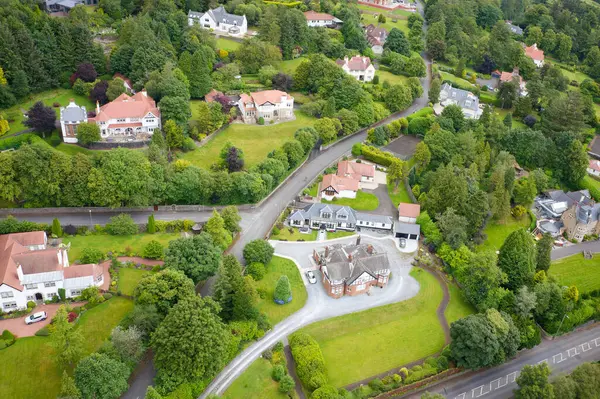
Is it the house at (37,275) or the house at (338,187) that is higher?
the house at (37,275)

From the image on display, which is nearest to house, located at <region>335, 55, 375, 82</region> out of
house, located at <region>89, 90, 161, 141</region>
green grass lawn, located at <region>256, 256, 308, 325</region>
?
house, located at <region>89, 90, 161, 141</region>

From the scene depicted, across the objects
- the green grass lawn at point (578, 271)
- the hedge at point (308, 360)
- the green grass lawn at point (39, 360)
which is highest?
the green grass lawn at point (39, 360)

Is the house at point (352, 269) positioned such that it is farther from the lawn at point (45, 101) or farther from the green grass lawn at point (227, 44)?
the green grass lawn at point (227, 44)

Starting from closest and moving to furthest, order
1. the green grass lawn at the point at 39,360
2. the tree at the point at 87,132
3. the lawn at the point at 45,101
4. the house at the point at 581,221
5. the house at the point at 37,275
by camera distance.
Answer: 1. the green grass lawn at the point at 39,360
2. the house at the point at 37,275
3. the tree at the point at 87,132
4. the house at the point at 581,221
5. the lawn at the point at 45,101

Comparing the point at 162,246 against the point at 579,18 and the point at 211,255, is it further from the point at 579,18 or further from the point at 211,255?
the point at 579,18

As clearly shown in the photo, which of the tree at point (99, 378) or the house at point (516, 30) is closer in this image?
the tree at point (99, 378)

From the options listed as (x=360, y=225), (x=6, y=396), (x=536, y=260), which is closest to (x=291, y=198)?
(x=360, y=225)

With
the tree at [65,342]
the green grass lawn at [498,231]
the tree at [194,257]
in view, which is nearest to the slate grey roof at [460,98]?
the green grass lawn at [498,231]

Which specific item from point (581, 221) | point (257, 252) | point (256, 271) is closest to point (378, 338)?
point (256, 271)
